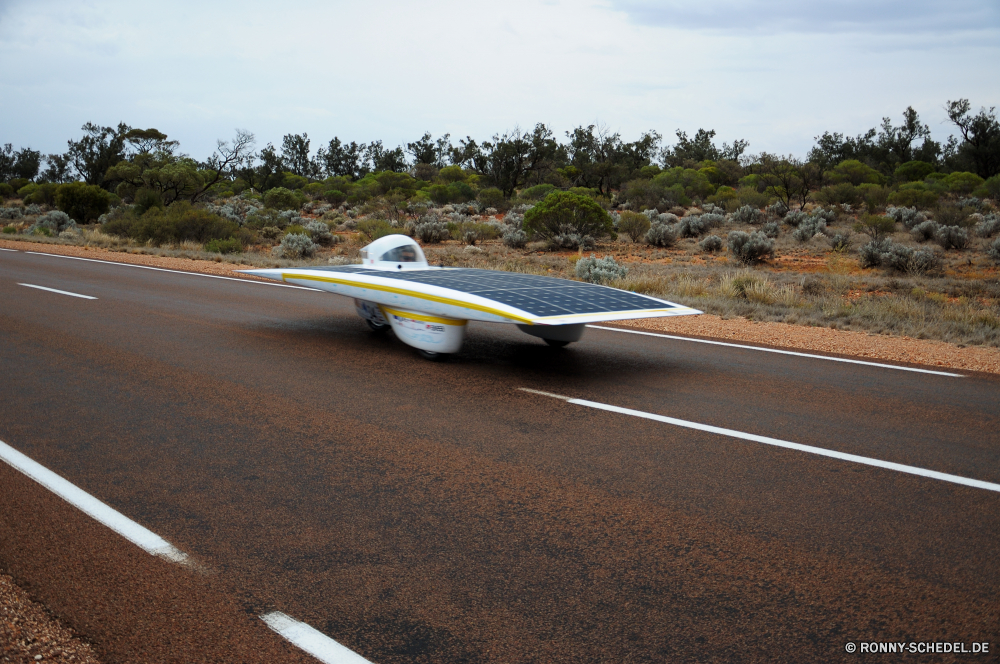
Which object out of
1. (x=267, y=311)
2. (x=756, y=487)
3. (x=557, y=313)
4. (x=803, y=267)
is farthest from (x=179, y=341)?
(x=803, y=267)

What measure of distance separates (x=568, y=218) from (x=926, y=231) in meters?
11.7

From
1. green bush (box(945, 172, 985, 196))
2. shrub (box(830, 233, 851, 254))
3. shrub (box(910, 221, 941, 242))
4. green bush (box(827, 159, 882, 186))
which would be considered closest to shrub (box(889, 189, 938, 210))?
green bush (box(945, 172, 985, 196))

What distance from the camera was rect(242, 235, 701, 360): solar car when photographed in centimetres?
697

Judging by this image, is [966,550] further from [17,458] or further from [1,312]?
[1,312]

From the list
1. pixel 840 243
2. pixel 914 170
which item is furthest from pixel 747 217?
pixel 914 170

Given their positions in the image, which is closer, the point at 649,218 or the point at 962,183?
the point at 649,218

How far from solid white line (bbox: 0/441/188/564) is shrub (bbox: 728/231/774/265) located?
782 inches

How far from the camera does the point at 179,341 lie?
9102 millimetres

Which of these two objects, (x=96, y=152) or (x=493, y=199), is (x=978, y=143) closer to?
(x=493, y=199)

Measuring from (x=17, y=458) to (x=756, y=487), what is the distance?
480cm

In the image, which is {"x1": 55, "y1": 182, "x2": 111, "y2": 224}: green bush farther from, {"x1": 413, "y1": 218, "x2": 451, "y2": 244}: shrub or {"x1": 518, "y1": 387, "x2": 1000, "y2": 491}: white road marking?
Result: {"x1": 518, "y1": 387, "x2": 1000, "y2": 491}: white road marking

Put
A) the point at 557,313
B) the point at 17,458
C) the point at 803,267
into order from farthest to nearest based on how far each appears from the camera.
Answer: the point at 803,267
the point at 557,313
the point at 17,458

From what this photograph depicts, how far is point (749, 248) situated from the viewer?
870 inches

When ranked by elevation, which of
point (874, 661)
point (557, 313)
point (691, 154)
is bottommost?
point (874, 661)
